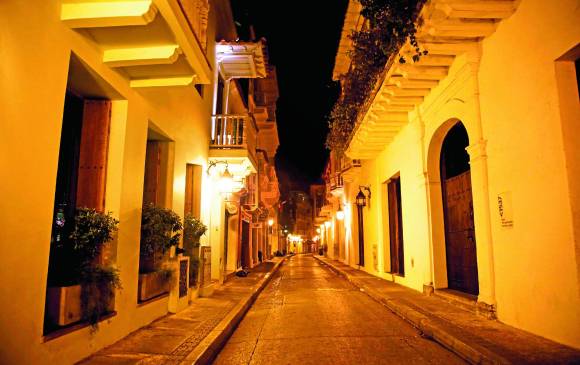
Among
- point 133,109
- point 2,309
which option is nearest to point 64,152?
point 133,109

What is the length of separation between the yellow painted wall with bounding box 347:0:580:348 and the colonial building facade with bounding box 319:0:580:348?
0.02 meters

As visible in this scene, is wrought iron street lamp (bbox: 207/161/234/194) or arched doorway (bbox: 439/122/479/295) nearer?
arched doorway (bbox: 439/122/479/295)

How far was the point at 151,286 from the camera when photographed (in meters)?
7.20

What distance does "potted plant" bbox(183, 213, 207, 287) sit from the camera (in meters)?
9.36

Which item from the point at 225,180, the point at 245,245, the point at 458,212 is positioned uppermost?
the point at 225,180

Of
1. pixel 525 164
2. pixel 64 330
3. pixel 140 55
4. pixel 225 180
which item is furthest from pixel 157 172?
pixel 525 164

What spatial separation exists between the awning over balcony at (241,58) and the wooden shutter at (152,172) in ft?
17.3

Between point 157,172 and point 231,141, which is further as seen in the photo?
point 231,141

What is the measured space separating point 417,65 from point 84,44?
20.2 ft

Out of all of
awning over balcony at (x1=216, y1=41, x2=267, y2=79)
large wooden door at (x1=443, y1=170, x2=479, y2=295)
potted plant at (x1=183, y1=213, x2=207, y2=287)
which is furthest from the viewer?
awning over balcony at (x1=216, y1=41, x2=267, y2=79)

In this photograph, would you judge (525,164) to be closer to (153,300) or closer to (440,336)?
(440,336)

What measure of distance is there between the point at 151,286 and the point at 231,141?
5.89 meters

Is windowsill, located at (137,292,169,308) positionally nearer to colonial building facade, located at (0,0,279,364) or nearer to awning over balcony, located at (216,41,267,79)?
colonial building facade, located at (0,0,279,364)

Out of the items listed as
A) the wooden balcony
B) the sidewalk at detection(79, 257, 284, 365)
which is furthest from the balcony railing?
the sidewalk at detection(79, 257, 284, 365)
